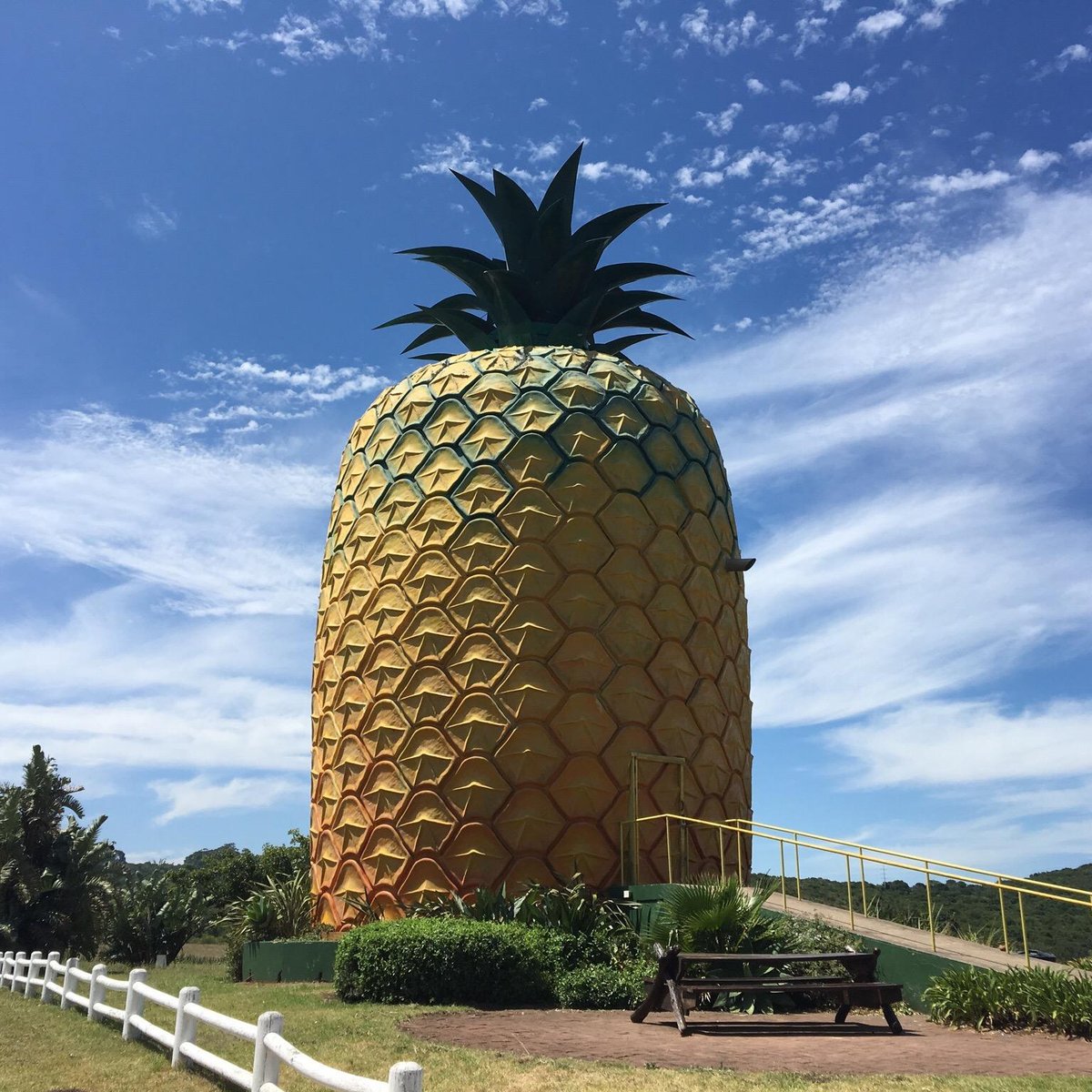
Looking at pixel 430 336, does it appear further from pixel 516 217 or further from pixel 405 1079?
pixel 405 1079

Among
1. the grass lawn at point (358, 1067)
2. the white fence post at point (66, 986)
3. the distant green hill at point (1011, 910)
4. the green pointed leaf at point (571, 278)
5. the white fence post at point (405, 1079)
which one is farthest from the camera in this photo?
the distant green hill at point (1011, 910)

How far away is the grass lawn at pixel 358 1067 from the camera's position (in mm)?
7027

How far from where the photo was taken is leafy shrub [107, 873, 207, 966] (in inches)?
1007

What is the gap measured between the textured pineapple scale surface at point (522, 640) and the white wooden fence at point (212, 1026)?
209 inches

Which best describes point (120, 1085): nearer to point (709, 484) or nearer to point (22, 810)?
point (709, 484)

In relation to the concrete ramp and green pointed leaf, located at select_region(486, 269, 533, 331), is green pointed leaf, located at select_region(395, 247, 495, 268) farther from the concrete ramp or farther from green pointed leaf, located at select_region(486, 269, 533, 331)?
the concrete ramp

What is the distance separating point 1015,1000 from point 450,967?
6.35 m

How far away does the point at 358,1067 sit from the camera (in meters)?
7.76

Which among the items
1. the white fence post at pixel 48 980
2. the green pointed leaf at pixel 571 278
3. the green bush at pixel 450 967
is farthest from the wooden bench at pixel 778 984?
the green pointed leaf at pixel 571 278

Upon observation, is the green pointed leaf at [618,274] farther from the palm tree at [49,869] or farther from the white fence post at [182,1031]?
the palm tree at [49,869]

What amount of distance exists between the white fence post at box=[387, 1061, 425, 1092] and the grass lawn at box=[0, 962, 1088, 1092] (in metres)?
2.90

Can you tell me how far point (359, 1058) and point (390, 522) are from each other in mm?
11169

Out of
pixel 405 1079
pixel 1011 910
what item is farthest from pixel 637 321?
pixel 1011 910

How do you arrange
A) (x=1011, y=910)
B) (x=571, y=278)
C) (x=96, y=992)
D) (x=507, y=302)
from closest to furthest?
(x=96, y=992) < (x=507, y=302) < (x=571, y=278) < (x=1011, y=910)
